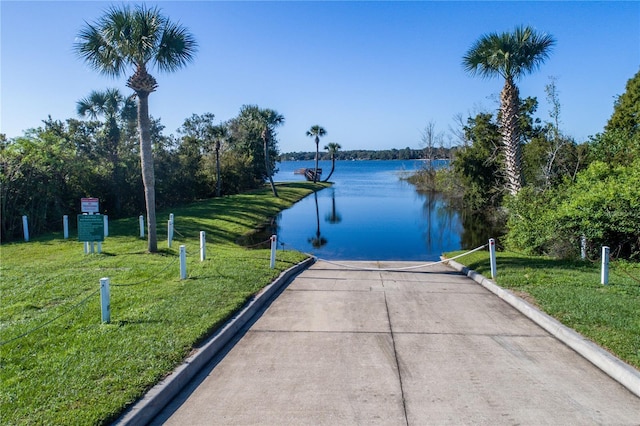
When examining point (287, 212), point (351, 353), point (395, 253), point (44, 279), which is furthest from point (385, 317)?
point (287, 212)

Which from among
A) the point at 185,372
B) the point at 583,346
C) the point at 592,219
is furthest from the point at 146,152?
the point at 592,219

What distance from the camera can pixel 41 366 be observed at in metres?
5.09

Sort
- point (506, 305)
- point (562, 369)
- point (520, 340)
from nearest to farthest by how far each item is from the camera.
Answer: point (562, 369) < point (520, 340) < point (506, 305)

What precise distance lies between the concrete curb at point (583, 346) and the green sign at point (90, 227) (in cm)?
1024

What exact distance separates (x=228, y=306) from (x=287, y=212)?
87.1 feet

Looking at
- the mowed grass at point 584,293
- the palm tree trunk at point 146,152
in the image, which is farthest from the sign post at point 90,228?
the mowed grass at point 584,293

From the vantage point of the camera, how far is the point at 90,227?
12.0m

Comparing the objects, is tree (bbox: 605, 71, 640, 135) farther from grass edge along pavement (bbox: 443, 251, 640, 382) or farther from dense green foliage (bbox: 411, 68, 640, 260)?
grass edge along pavement (bbox: 443, 251, 640, 382)

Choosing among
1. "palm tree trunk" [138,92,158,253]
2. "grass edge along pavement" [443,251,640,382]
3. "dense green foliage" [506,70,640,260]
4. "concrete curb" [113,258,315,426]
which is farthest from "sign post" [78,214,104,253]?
"dense green foliage" [506,70,640,260]

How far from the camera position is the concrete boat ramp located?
4.42m

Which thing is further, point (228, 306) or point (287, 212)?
point (287, 212)

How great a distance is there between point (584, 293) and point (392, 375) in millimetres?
5142

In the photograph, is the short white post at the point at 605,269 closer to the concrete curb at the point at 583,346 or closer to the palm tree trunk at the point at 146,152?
the concrete curb at the point at 583,346

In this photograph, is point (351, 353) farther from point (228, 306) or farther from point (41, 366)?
point (41, 366)
